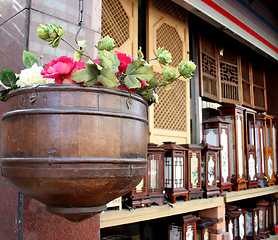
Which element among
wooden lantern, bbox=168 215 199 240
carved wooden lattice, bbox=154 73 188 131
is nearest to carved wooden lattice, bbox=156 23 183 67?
carved wooden lattice, bbox=154 73 188 131

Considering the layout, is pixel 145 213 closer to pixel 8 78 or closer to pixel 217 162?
pixel 217 162

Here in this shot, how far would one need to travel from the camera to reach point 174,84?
303 centimetres

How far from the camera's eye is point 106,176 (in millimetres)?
749

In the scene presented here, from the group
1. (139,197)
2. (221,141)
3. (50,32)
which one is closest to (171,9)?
(221,141)

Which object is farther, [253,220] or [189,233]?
[253,220]

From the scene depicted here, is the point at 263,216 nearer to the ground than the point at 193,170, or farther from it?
nearer to the ground

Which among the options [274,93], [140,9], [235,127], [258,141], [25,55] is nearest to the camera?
[25,55]

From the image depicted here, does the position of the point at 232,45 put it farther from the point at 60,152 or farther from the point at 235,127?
the point at 60,152

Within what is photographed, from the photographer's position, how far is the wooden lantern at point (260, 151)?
12.6ft

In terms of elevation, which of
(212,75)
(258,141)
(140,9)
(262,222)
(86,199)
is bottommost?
(262,222)

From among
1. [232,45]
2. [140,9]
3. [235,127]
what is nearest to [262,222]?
[235,127]

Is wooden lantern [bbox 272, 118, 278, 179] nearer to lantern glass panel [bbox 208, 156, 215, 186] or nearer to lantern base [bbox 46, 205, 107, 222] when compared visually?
lantern glass panel [bbox 208, 156, 215, 186]

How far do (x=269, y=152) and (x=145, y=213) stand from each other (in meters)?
2.68

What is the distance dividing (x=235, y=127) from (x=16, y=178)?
3.01m
